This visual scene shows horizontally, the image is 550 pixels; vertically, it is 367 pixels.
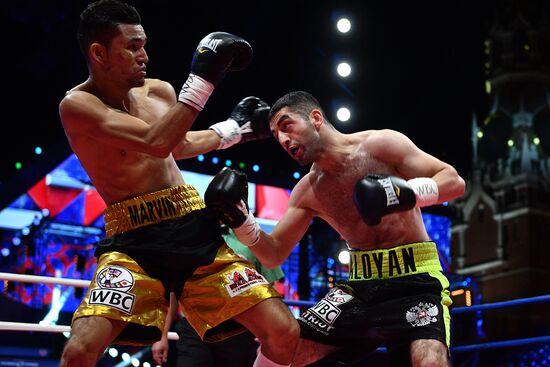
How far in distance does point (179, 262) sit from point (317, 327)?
2.17ft

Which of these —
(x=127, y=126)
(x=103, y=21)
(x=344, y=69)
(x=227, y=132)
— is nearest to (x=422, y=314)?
(x=227, y=132)

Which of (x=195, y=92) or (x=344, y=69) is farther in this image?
(x=344, y=69)

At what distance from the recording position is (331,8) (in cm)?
885

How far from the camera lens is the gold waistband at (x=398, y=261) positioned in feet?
9.96

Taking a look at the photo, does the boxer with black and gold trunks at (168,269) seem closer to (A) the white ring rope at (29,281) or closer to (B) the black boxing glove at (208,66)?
(B) the black boxing glove at (208,66)

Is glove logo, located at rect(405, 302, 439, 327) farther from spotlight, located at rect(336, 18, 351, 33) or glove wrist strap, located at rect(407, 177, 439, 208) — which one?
spotlight, located at rect(336, 18, 351, 33)

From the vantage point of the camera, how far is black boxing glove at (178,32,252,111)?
105 inches

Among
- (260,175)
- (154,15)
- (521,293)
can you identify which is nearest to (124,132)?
(154,15)

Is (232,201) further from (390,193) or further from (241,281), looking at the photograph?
(390,193)

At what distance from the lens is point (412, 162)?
10.1 feet

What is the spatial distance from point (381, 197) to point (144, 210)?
82 centimetres

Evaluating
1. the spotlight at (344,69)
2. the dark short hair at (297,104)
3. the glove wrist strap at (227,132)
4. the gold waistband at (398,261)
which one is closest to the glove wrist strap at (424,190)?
the gold waistband at (398,261)

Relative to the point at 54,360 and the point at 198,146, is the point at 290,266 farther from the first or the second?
the point at 198,146

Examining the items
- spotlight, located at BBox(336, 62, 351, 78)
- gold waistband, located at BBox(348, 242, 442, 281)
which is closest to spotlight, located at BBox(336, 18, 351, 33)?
spotlight, located at BBox(336, 62, 351, 78)
